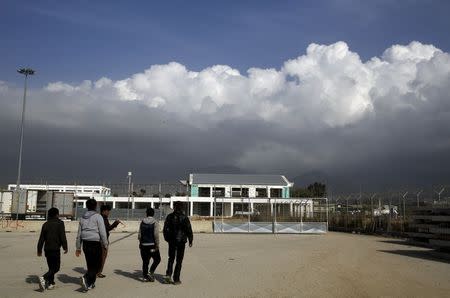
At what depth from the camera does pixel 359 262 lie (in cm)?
1577

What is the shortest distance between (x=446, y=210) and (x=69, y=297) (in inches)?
573

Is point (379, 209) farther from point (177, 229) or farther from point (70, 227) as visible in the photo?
point (177, 229)

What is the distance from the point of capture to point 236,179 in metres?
83.1

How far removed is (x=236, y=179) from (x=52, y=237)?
7323 cm

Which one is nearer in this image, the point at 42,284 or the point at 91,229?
the point at 42,284

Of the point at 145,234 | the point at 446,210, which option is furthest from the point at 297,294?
the point at 446,210

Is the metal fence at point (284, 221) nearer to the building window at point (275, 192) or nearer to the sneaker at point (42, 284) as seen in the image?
the sneaker at point (42, 284)

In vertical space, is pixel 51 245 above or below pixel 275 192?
below

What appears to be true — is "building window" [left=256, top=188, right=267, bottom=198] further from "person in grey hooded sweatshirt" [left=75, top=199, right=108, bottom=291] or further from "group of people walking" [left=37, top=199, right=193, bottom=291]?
"person in grey hooded sweatshirt" [left=75, top=199, right=108, bottom=291]

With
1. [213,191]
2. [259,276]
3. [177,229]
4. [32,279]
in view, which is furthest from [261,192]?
[177,229]

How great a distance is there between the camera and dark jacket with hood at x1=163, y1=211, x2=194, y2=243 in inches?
424

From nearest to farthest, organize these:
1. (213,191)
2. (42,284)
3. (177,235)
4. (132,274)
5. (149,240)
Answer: (42,284), (177,235), (149,240), (132,274), (213,191)

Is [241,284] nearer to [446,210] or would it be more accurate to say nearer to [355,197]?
[446,210]

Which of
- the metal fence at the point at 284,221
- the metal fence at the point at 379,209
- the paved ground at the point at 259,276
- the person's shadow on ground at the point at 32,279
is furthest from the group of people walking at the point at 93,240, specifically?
the metal fence at the point at 284,221
